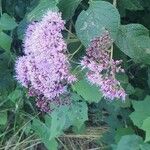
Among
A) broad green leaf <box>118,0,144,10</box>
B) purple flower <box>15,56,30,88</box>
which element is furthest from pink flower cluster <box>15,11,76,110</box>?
broad green leaf <box>118,0,144,10</box>

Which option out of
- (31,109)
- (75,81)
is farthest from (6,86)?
(75,81)

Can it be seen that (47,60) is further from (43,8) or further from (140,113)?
(140,113)

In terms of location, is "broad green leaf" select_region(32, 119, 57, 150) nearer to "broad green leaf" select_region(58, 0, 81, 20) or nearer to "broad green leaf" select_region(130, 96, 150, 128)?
"broad green leaf" select_region(130, 96, 150, 128)

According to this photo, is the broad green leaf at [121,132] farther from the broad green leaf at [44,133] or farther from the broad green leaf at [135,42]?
the broad green leaf at [135,42]

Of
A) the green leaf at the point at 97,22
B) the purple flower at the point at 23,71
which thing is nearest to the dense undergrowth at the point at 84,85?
the green leaf at the point at 97,22

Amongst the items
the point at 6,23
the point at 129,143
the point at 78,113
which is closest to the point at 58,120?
the point at 78,113
